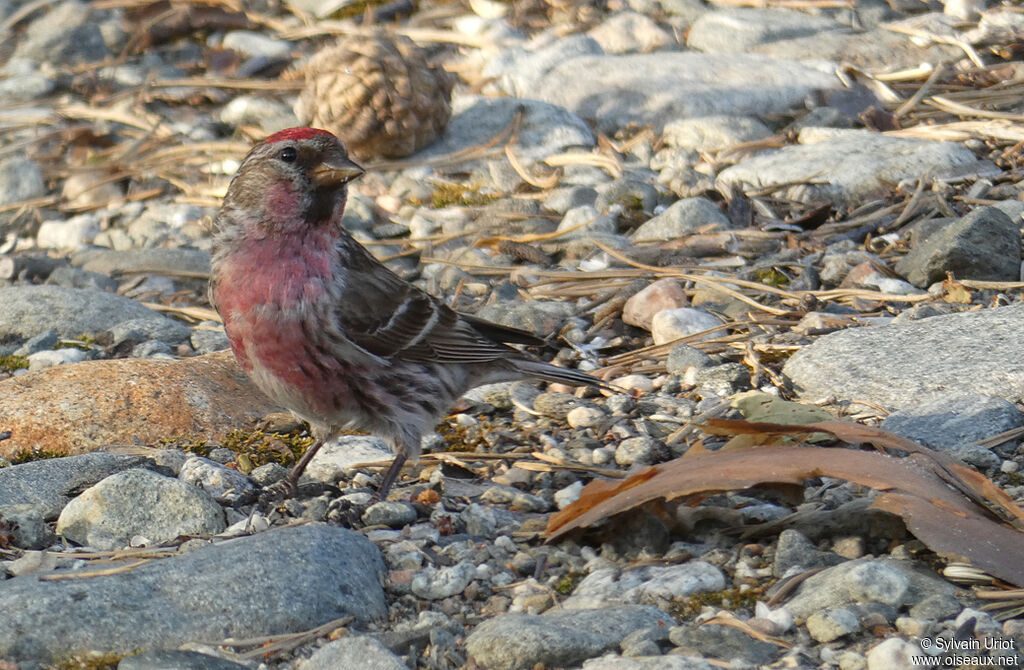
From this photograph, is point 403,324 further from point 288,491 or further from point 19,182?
point 19,182

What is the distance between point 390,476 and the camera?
153 inches

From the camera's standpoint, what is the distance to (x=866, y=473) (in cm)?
296

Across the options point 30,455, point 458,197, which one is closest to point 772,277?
point 458,197

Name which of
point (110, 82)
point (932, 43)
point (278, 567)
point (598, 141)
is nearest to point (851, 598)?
point (278, 567)

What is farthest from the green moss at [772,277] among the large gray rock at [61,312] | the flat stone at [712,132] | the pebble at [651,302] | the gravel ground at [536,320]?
the large gray rock at [61,312]

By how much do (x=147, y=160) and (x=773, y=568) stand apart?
217 inches

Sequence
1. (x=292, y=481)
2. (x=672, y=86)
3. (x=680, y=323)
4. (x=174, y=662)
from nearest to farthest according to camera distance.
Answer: (x=174, y=662)
(x=292, y=481)
(x=680, y=323)
(x=672, y=86)

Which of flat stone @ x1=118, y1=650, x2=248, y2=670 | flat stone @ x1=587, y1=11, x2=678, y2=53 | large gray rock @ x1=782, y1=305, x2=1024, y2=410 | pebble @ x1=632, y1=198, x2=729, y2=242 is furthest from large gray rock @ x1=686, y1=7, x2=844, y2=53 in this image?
flat stone @ x1=118, y1=650, x2=248, y2=670

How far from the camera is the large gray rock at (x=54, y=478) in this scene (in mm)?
3562

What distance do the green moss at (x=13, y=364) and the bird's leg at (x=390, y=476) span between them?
1.85 metres

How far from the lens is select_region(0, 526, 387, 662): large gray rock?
8.84 ft

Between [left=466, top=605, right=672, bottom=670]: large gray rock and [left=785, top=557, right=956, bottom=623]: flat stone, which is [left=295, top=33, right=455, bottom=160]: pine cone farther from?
[left=785, top=557, right=956, bottom=623]: flat stone

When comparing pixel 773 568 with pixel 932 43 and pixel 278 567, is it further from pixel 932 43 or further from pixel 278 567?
pixel 932 43

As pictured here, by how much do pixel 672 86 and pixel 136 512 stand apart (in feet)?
15.7
